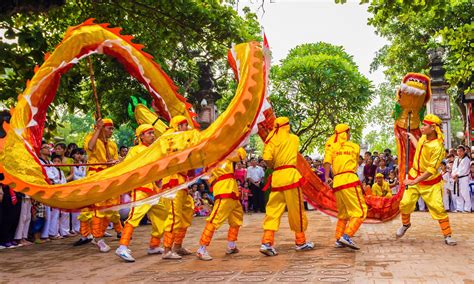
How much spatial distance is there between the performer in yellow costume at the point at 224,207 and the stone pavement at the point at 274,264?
25 centimetres

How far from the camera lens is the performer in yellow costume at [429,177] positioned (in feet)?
27.7

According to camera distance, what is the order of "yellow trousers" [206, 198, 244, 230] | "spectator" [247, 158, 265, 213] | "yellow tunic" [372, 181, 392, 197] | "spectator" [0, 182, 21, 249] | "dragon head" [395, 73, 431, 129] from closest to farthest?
"yellow trousers" [206, 198, 244, 230]
"dragon head" [395, 73, 431, 129]
"spectator" [0, 182, 21, 249]
"yellow tunic" [372, 181, 392, 197]
"spectator" [247, 158, 265, 213]

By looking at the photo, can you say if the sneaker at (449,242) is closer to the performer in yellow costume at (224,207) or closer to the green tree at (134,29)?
the performer in yellow costume at (224,207)

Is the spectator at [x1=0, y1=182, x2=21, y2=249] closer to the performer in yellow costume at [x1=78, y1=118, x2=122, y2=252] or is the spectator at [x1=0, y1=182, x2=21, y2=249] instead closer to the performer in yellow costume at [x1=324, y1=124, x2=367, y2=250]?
the performer in yellow costume at [x1=78, y1=118, x2=122, y2=252]

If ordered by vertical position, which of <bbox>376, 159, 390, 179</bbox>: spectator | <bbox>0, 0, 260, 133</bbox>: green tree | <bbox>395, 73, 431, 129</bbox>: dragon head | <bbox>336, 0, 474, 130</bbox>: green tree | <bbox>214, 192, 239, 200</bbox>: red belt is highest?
<bbox>336, 0, 474, 130</bbox>: green tree

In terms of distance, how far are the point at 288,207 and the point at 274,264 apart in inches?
42.0

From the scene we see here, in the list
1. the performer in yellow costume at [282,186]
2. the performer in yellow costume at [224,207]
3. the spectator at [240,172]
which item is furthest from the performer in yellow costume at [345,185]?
the spectator at [240,172]

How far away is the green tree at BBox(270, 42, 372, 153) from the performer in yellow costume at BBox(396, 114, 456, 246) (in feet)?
73.1

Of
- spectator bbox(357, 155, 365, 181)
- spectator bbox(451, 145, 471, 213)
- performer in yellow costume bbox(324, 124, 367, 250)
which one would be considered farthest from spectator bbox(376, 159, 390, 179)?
performer in yellow costume bbox(324, 124, 367, 250)

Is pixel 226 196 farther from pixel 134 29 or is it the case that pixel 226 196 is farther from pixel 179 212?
pixel 134 29

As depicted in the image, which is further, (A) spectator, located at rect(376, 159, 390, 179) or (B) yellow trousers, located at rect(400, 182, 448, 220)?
(A) spectator, located at rect(376, 159, 390, 179)

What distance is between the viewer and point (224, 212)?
7809 millimetres

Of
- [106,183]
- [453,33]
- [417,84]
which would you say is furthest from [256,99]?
[453,33]

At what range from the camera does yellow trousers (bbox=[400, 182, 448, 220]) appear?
8453 mm
